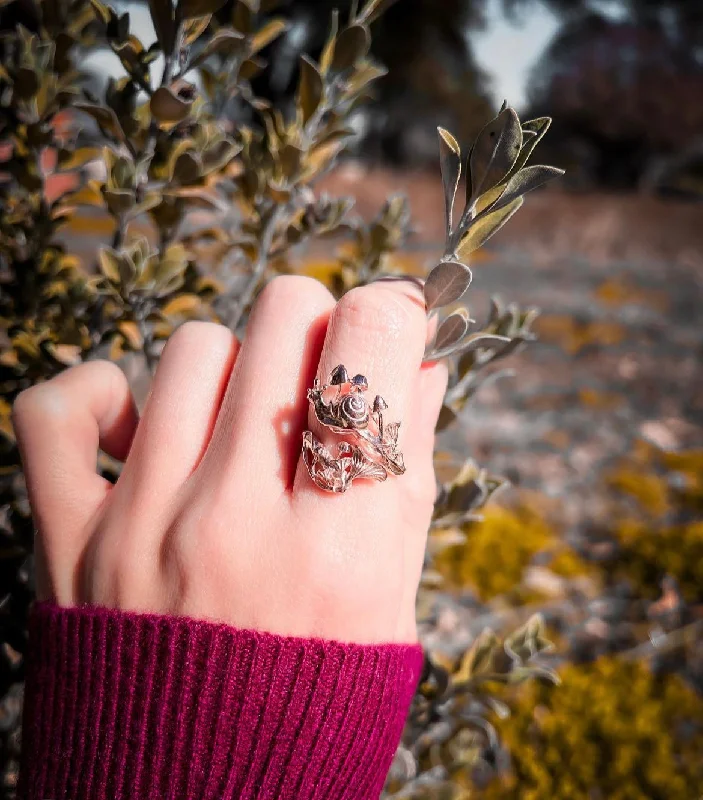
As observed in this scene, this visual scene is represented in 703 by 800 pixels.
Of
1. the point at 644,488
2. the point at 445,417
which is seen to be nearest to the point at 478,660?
the point at 445,417

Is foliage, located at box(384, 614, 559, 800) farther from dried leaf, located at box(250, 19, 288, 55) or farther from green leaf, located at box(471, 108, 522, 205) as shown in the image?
dried leaf, located at box(250, 19, 288, 55)

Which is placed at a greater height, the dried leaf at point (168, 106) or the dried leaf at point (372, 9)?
the dried leaf at point (372, 9)

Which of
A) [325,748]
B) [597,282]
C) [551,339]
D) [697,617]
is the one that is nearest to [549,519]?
[697,617]

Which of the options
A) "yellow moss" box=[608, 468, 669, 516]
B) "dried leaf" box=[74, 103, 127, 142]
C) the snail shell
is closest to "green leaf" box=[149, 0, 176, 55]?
"dried leaf" box=[74, 103, 127, 142]

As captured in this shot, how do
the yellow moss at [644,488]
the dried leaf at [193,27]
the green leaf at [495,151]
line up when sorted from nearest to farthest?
the green leaf at [495,151] → the dried leaf at [193,27] → the yellow moss at [644,488]

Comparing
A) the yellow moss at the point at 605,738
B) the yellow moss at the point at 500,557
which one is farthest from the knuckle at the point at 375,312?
the yellow moss at the point at 500,557

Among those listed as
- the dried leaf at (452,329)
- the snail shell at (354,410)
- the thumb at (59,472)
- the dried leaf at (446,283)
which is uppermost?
the dried leaf at (446,283)

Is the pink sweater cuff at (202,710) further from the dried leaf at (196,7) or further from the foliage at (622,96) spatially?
the foliage at (622,96)
